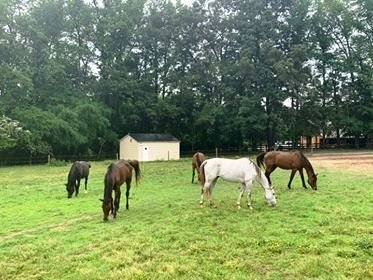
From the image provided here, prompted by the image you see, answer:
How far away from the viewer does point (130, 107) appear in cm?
3981

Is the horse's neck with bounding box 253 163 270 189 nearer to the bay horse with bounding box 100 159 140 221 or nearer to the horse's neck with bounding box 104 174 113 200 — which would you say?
the bay horse with bounding box 100 159 140 221

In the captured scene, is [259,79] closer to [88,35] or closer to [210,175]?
[88,35]

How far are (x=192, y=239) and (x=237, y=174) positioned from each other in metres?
3.44

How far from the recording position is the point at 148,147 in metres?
34.5

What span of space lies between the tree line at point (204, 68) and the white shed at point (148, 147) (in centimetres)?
272

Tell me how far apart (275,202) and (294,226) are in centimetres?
231

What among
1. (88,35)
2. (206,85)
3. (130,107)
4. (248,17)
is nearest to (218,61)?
(206,85)

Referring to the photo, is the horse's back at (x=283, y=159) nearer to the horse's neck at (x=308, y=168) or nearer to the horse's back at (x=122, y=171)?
the horse's neck at (x=308, y=168)

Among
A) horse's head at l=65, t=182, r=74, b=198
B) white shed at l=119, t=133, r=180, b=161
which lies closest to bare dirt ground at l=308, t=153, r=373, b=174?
horse's head at l=65, t=182, r=74, b=198

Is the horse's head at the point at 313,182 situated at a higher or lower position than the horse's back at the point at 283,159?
lower

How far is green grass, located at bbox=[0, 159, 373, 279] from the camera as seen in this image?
5559 mm

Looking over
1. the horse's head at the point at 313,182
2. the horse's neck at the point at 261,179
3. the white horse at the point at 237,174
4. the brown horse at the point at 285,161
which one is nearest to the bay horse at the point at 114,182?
the white horse at the point at 237,174

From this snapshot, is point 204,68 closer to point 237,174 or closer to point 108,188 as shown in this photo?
point 237,174

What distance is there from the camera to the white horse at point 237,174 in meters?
→ 10.1
